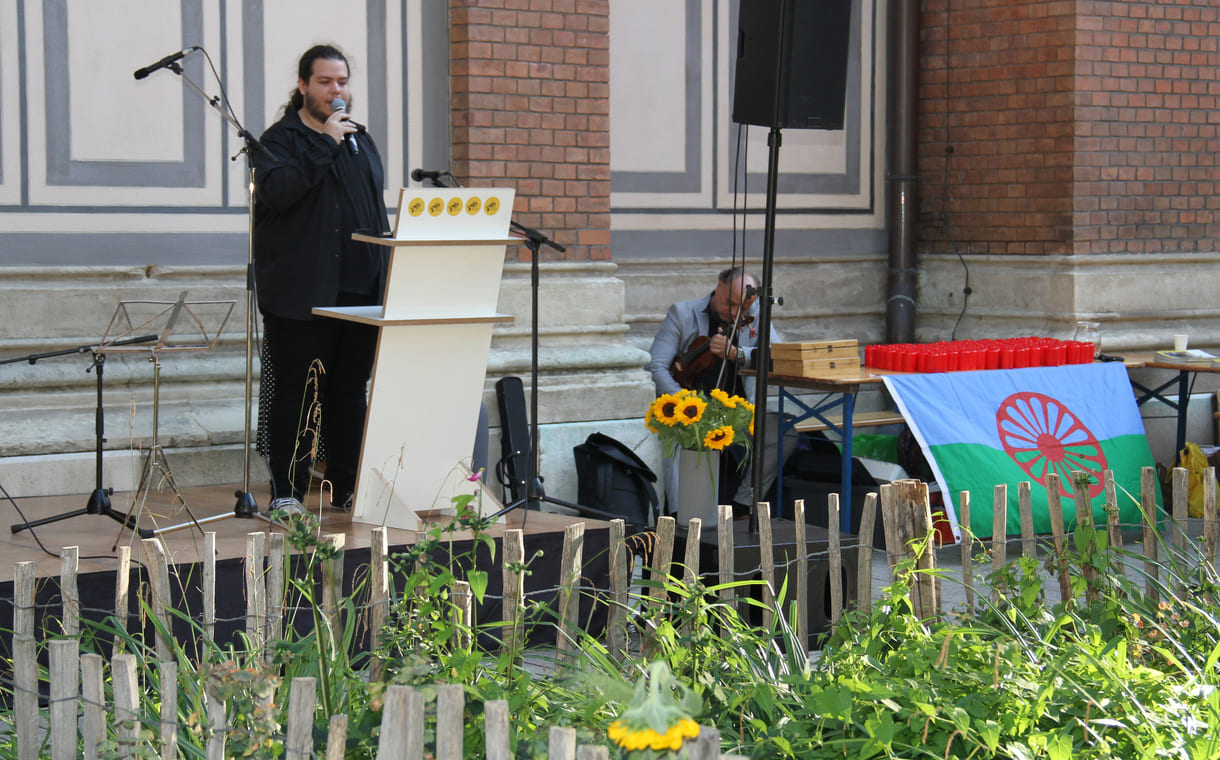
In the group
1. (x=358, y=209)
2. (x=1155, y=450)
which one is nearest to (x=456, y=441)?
(x=358, y=209)

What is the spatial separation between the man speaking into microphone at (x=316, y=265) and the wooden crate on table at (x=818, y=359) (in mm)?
2117

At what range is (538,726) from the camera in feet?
9.14

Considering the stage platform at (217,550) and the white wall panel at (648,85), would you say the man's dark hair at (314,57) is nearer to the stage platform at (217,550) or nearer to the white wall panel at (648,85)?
the stage platform at (217,550)

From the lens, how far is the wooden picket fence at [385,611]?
215 cm

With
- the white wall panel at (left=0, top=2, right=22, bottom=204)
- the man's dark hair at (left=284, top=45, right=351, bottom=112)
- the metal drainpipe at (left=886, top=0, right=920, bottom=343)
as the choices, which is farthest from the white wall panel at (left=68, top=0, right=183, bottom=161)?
the metal drainpipe at (left=886, top=0, right=920, bottom=343)

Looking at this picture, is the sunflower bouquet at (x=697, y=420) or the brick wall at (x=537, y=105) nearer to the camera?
the sunflower bouquet at (x=697, y=420)

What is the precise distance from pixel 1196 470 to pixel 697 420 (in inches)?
129

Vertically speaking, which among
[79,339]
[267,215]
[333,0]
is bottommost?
[79,339]

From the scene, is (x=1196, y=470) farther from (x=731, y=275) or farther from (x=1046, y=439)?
(x=731, y=275)

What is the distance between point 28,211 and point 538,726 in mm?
3951

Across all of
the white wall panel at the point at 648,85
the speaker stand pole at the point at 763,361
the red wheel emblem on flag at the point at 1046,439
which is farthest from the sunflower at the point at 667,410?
the white wall panel at the point at 648,85

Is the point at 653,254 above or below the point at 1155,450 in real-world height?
above

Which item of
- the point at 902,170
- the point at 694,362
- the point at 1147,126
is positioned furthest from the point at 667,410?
the point at 1147,126

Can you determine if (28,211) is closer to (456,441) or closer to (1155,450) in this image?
(456,441)
